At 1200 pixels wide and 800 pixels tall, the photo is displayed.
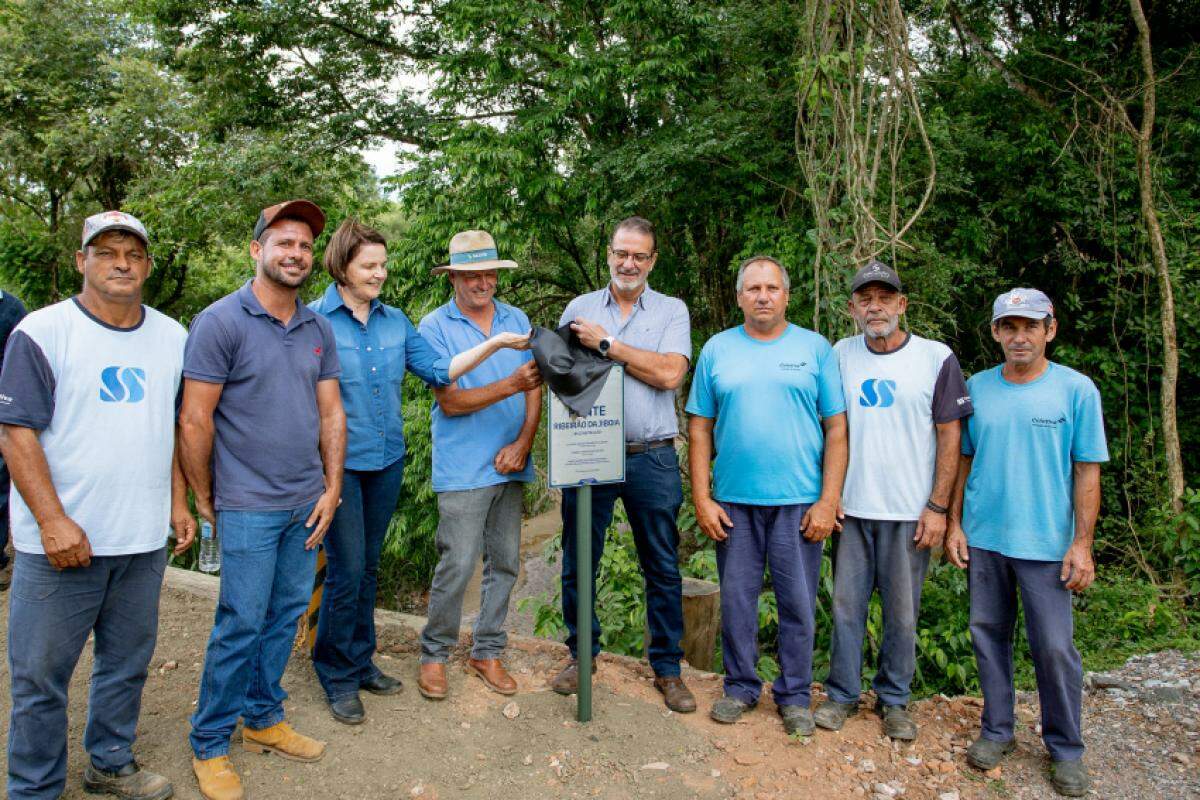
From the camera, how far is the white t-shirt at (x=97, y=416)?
2736 millimetres

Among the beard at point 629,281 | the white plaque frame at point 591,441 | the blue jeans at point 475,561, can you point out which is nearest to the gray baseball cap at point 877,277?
the beard at point 629,281

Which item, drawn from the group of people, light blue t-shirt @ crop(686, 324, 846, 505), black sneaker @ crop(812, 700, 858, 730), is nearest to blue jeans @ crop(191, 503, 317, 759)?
the group of people

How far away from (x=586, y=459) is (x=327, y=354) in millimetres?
1181

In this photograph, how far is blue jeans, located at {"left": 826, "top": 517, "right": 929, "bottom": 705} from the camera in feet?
12.2

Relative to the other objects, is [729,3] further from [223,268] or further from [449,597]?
[223,268]

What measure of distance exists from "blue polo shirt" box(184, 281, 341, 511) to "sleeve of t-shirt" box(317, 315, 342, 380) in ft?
0.39

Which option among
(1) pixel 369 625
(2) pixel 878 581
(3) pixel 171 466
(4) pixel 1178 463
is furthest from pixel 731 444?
(4) pixel 1178 463

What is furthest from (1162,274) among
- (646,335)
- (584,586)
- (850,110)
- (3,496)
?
(3,496)

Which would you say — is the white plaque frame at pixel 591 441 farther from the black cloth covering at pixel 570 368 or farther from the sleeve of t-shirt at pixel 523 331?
the sleeve of t-shirt at pixel 523 331

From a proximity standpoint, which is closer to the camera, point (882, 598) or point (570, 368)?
point (570, 368)

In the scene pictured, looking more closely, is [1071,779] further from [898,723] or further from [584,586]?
[584,586]

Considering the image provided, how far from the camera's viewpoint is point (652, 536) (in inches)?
154

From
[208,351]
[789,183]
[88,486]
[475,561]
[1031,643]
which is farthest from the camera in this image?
[789,183]

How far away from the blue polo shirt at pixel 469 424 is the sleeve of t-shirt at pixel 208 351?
3.42 ft
